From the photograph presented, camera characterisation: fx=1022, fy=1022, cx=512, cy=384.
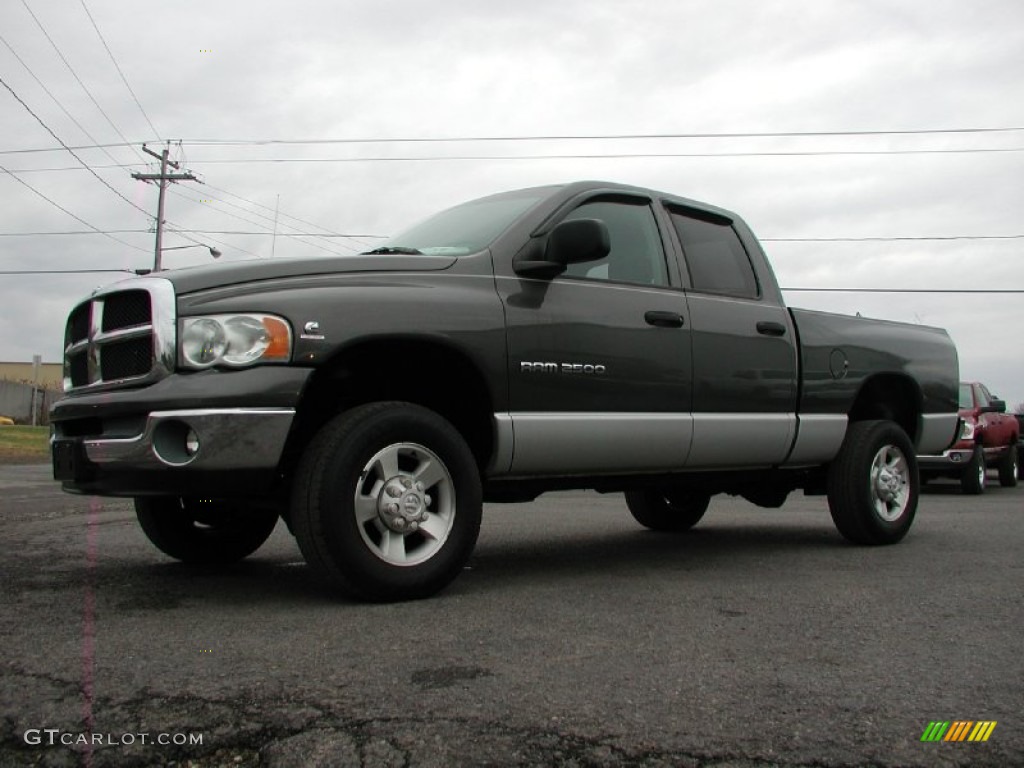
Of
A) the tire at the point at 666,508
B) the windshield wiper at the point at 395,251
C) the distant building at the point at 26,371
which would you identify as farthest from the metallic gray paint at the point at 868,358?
the distant building at the point at 26,371

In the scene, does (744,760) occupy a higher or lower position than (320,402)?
lower

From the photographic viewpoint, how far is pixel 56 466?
13.8ft

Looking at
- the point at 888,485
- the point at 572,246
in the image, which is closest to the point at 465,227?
the point at 572,246

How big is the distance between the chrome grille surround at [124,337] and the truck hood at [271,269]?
0.09m

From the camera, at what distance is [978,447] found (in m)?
13.4

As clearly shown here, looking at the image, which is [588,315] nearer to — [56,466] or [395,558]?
[395,558]

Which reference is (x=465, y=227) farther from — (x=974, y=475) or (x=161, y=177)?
(x=161, y=177)

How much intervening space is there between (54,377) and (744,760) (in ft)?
250

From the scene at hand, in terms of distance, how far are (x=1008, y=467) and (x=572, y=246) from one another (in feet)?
41.8

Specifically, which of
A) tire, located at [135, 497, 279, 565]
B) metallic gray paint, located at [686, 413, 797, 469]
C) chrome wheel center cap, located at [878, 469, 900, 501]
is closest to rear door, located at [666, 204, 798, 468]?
metallic gray paint, located at [686, 413, 797, 469]

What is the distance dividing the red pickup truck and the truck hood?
1020cm

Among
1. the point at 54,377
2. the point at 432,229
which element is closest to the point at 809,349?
the point at 432,229

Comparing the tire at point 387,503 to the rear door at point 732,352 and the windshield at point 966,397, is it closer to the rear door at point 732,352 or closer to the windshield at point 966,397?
the rear door at point 732,352

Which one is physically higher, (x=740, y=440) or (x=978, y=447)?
(x=740, y=440)
